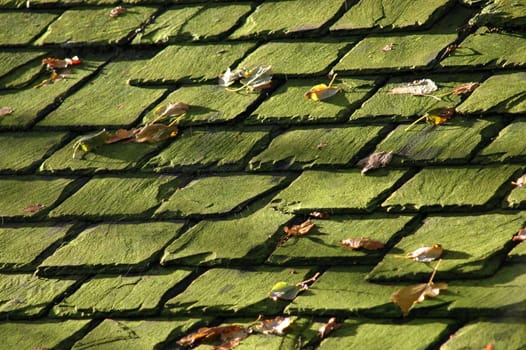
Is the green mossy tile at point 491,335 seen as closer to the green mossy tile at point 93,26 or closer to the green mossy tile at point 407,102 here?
the green mossy tile at point 407,102

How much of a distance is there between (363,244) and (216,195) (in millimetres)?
543

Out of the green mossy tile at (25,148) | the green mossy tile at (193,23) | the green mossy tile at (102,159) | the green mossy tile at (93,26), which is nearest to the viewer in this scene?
the green mossy tile at (102,159)

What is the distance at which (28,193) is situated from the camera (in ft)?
11.9

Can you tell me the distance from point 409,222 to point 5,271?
1196mm

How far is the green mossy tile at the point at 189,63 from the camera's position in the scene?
385 cm

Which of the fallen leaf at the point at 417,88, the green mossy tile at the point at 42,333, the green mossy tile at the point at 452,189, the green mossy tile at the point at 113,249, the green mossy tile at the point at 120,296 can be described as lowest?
the green mossy tile at the point at 42,333

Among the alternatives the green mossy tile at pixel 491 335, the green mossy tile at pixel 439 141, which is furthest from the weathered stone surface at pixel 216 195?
the green mossy tile at pixel 491 335

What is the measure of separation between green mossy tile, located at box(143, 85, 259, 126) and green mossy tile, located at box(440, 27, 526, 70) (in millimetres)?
642

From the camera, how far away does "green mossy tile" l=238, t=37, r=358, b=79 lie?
3.68 m

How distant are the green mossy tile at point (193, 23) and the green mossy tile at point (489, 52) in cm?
84

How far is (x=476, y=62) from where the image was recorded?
3.47 metres

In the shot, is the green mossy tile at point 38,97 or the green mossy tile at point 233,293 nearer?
the green mossy tile at point 233,293

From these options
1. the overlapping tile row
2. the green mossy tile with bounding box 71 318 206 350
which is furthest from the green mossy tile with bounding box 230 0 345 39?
the green mossy tile with bounding box 71 318 206 350

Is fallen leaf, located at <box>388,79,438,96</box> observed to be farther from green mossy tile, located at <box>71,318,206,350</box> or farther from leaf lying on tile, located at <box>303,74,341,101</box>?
green mossy tile, located at <box>71,318,206,350</box>
